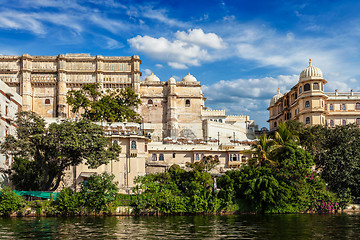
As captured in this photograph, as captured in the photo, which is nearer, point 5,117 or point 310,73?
point 5,117

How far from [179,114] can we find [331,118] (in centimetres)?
2670

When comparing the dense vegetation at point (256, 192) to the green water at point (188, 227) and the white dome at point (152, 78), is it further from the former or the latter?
the white dome at point (152, 78)

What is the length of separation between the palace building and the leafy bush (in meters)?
44.7

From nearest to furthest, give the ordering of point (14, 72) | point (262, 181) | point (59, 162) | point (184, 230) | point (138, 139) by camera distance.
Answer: point (184, 230)
point (262, 181)
point (59, 162)
point (138, 139)
point (14, 72)

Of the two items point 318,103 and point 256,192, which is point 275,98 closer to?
point 318,103

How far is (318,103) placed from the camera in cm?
6662

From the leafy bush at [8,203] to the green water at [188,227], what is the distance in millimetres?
1673

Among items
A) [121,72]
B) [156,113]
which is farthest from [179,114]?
[121,72]

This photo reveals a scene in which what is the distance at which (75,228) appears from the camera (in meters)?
28.6

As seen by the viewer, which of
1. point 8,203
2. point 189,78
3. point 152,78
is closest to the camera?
point 8,203

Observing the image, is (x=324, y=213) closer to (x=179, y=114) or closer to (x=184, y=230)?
(x=184, y=230)

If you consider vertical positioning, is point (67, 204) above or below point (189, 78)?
below

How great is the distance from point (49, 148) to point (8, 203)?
6432mm

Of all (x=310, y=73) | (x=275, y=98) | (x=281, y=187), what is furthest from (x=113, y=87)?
(x=281, y=187)
